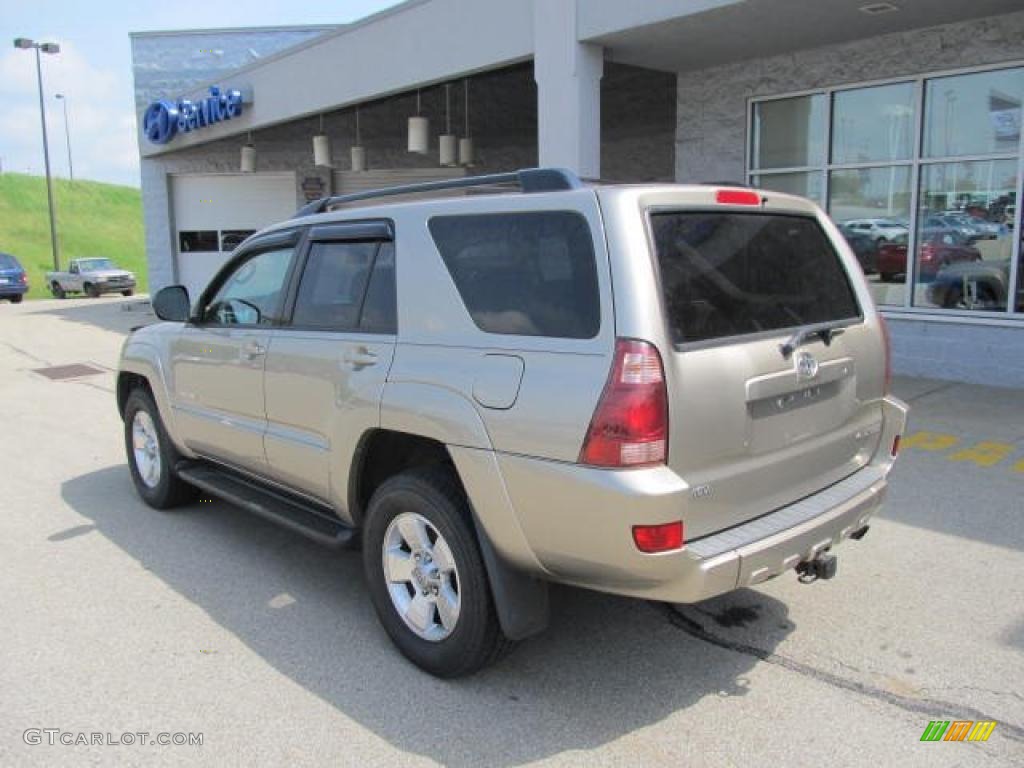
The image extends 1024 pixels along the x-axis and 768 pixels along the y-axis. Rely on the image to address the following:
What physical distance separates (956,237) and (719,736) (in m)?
8.37

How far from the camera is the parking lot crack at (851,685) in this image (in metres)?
3.12

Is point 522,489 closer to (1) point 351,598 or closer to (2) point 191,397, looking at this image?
(1) point 351,598

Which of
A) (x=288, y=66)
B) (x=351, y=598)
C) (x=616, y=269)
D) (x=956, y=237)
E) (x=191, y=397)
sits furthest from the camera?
(x=288, y=66)

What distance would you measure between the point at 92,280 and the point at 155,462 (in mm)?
29120

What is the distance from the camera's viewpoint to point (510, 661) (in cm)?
357

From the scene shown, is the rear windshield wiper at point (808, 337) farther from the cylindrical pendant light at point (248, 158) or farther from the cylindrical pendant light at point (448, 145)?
the cylindrical pendant light at point (248, 158)

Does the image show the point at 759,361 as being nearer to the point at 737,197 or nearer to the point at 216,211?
the point at 737,197

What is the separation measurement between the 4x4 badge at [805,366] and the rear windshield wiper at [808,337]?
43 mm

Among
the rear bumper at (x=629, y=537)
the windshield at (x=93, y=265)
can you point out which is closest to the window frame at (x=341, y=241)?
the rear bumper at (x=629, y=537)

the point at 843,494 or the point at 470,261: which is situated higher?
the point at 470,261

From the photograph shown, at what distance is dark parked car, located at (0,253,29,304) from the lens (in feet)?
94.5

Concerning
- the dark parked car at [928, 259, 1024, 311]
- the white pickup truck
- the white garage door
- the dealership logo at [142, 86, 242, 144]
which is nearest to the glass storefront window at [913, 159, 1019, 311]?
the dark parked car at [928, 259, 1024, 311]

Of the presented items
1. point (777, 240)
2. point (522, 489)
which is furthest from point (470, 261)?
point (777, 240)

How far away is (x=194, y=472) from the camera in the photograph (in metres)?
5.14
